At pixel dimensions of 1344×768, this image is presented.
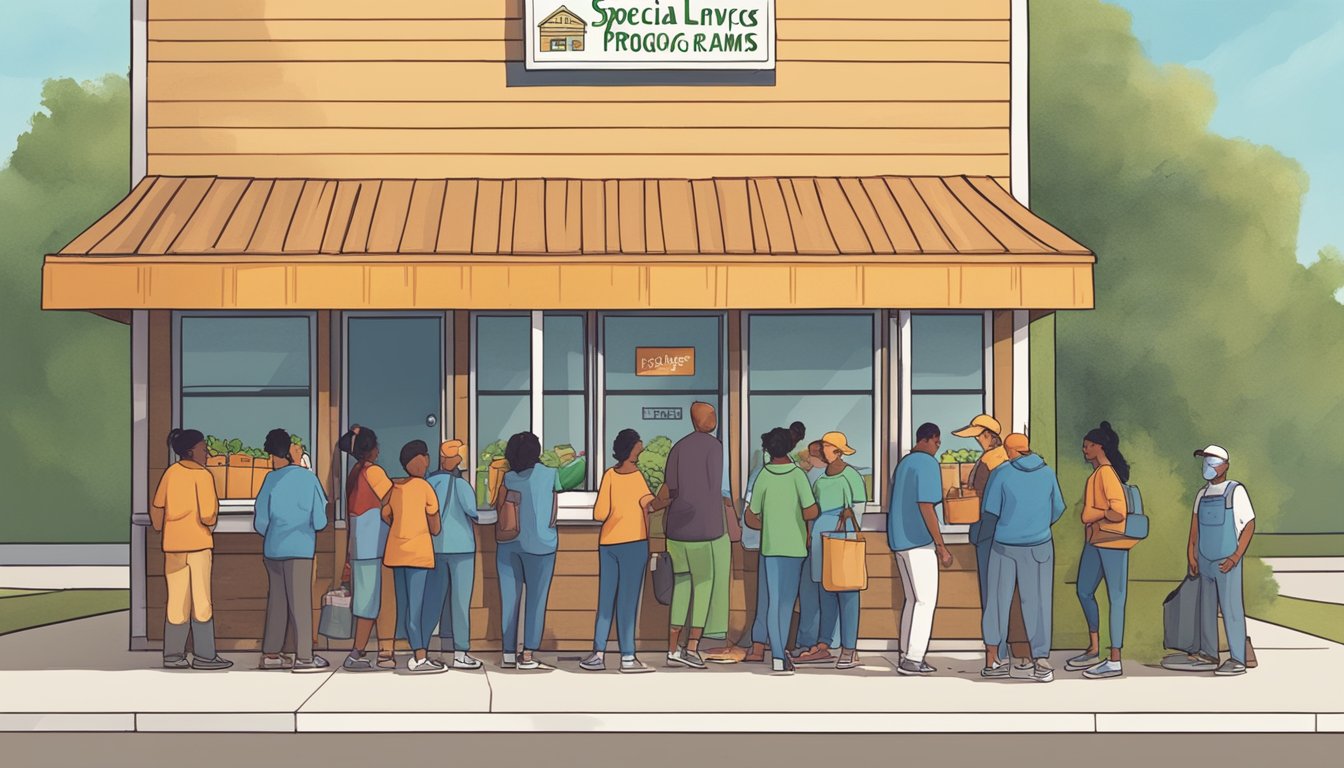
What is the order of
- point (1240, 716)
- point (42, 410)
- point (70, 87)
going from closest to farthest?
1. point (1240, 716)
2. point (42, 410)
3. point (70, 87)

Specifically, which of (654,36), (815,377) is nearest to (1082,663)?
(815,377)

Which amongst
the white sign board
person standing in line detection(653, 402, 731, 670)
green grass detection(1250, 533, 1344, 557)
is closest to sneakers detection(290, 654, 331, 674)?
person standing in line detection(653, 402, 731, 670)

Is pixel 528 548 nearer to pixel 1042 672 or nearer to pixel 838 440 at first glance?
pixel 838 440

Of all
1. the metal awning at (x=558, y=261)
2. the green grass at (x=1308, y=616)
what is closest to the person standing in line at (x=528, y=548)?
the metal awning at (x=558, y=261)

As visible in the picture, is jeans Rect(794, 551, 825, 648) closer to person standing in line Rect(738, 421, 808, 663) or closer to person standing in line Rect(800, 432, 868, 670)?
person standing in line Rect(800, 432, 868, 670)

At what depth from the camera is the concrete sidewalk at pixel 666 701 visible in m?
11.1

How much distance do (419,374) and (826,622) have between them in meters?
3.98

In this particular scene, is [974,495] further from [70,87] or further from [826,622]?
[70,87]

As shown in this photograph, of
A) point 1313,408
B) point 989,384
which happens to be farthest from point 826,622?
point 1313,408

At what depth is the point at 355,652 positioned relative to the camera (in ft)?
43.5

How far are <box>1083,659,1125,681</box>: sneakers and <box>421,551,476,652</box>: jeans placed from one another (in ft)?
15.6

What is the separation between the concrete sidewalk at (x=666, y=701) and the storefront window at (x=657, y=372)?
2.14 m

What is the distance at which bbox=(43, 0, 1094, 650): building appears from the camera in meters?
13.5

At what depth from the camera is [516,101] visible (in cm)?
1506
